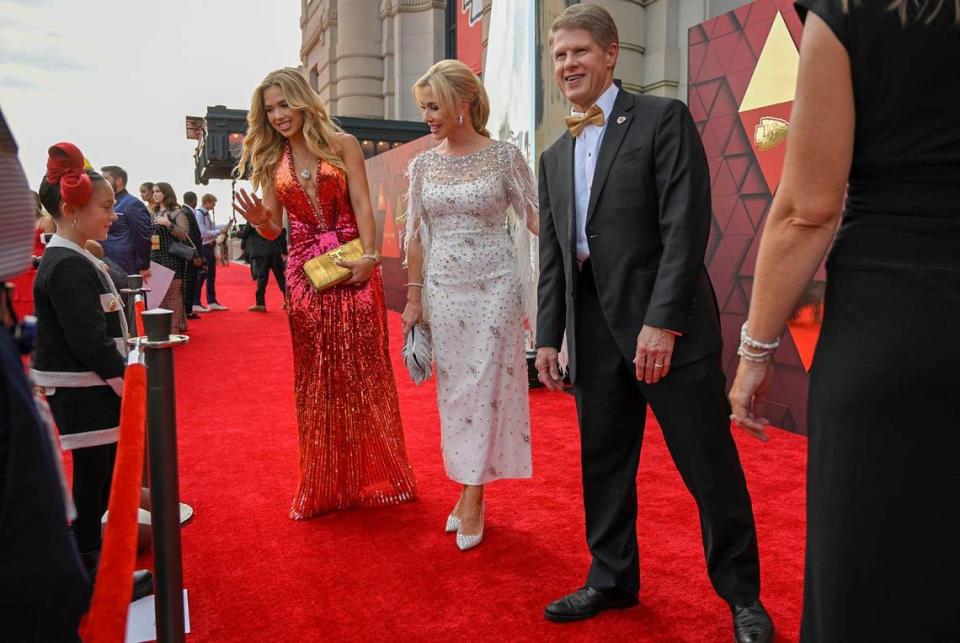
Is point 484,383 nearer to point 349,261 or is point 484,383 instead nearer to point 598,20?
point 349,261

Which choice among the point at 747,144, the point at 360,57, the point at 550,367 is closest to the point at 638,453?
the point at 550,367

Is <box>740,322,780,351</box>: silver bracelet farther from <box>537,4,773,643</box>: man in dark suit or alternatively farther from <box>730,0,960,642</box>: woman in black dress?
<box>537,4,773,643</box>: man in dark suit

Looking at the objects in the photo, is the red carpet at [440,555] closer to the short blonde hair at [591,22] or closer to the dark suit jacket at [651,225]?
the dark suit jacket at [651,225]

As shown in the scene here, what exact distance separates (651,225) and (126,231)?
4.95 meters

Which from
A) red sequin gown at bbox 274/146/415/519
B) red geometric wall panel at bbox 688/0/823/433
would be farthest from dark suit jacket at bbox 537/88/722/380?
red geometric wall panel at bbox 688/0/823/433

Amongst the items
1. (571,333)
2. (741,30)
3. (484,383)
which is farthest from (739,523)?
(741,30)

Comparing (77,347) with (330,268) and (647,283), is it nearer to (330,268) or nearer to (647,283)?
(330,268)

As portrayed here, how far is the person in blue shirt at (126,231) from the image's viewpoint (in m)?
5.70

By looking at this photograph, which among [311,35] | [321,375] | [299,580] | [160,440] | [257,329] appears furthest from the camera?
[311,35]

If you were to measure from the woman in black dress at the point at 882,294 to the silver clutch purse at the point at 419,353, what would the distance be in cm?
203

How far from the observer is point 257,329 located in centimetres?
920

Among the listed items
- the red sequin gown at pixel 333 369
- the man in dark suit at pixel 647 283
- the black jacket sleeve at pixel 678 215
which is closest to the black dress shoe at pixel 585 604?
the man in dark suit at pixel 647 283

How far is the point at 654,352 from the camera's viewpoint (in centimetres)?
200

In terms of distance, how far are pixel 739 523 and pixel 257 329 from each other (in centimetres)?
796
